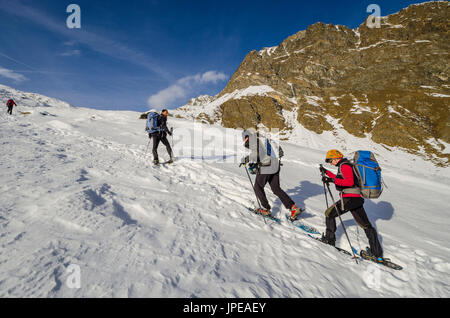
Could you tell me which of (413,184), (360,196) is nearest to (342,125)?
(413,184)

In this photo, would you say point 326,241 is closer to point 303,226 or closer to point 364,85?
point 303,226

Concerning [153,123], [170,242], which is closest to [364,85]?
[153,123]

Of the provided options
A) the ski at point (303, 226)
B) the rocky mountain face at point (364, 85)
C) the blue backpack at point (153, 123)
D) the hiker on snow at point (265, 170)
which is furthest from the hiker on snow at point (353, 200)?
the rocky mountain face at point (364, 85)

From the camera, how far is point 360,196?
3977mm

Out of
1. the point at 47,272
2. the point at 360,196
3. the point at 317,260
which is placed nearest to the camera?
the point at 47,272

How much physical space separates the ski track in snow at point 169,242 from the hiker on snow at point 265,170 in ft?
1.62

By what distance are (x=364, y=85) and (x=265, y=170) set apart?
8370 centimetres

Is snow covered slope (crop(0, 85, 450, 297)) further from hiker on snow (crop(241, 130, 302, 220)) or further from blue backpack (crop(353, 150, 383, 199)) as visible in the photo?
blue backpack (crop(353, 150, 383, 199))

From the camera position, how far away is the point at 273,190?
511cm

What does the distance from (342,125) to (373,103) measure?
42.3 feet
